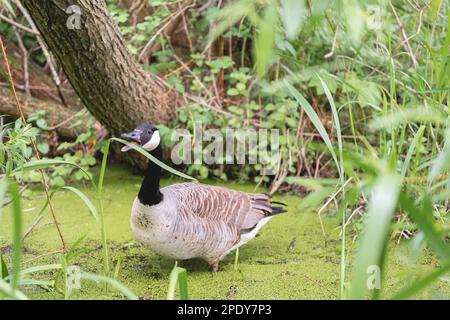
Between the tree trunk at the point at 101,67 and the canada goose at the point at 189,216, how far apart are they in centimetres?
62

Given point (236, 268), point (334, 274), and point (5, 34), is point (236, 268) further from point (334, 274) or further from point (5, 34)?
point (5, 34)

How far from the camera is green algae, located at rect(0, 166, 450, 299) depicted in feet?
8.48

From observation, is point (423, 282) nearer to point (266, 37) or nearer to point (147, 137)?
point (266, 37)

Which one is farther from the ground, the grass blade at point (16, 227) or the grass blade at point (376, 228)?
the grass blade at point (376, 228)

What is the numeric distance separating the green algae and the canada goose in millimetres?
146

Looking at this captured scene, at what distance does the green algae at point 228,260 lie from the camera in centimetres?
259

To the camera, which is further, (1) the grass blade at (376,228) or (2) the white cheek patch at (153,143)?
(2) the white cheek patch at (153,143)

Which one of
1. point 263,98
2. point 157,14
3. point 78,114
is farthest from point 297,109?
point 78,114

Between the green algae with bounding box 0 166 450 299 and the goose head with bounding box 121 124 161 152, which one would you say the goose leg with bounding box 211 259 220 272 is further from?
the goose head with bounding box 121 124 161 152

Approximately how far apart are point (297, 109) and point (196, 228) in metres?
1.64

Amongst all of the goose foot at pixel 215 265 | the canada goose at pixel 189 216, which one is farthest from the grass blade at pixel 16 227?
the goose foot at pixel 215 265

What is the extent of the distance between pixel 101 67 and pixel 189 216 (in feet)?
3.43

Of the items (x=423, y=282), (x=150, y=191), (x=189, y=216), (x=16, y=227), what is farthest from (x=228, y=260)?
(x=423, y=282)

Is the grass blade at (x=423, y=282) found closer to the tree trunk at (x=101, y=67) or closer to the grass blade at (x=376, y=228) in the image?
the grass blade at (x=376, y=228)
